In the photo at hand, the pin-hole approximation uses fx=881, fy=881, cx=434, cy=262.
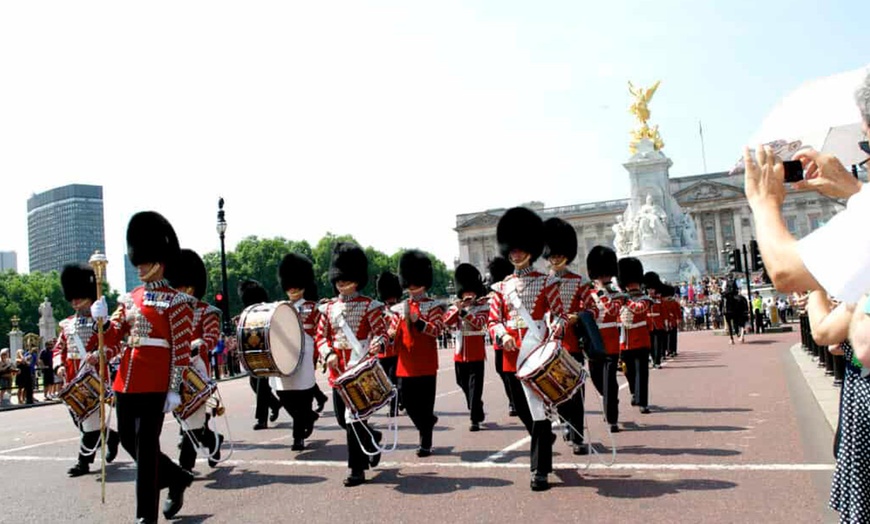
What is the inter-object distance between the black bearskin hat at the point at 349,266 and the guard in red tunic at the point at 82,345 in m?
2.55

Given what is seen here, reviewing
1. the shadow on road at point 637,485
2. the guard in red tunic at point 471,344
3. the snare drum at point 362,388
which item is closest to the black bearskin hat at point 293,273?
the guard in red tunic at point 471,344

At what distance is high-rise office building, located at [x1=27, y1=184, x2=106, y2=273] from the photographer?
174m

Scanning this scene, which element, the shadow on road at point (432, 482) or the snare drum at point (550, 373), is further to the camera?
the shadow on road at point (432, 482)

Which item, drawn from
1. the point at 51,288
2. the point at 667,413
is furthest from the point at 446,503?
the point at 51,288

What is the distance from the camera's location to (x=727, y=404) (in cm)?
1182

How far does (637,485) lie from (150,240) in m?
4.40

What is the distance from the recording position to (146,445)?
6.52 metres

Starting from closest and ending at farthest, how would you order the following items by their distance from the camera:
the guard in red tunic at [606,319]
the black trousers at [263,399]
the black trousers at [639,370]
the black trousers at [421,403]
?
the black trousers at [421,403] → the guard in red tunic at [606,319] → the black trousers at [639,370] → the black trousers at [263,399]

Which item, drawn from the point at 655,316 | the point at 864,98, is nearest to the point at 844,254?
the point at 864,98

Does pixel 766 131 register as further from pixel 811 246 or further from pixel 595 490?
pixel 595 490

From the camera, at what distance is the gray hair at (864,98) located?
8.66ft

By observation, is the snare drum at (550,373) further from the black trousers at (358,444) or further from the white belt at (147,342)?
the white belt at (147,342)

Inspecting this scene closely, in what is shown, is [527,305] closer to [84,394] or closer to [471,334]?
[471,334]

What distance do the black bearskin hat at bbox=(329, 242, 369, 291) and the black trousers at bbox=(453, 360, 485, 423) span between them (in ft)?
8.54
